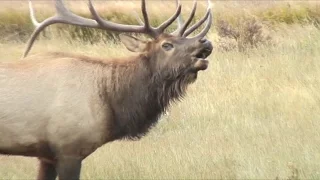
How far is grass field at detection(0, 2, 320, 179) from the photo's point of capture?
7262 mm

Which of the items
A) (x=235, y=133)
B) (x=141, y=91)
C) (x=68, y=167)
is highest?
(x=141, y=91)

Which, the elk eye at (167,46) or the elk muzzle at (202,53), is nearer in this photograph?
the elk muzzle at (202,53)

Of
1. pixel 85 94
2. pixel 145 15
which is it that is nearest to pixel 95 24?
pixel 145 15

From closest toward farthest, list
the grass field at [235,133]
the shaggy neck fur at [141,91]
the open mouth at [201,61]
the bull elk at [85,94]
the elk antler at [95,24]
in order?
1. the bull elk at [85,94]
2. the open mouth at [201,61]
3. the shaggy neck fur at [141,91]
4. the elk antler at [95,24]
5. the grass field at [235,133]

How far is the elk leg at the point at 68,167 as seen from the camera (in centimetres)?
606

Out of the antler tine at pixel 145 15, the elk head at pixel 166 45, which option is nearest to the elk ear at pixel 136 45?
the elk head at pixel 166 45

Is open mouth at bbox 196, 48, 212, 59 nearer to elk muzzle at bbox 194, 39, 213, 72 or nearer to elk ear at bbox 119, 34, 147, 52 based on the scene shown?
elk muzzle at bbox 194, 39, 213, 72

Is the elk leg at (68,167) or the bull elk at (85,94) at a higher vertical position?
the bull elk at (85,94)

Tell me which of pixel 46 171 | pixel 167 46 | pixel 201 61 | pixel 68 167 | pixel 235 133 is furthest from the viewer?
pixel 235 133

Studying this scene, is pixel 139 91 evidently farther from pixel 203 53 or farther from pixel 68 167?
pixel 68 167

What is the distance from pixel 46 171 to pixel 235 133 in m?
2.45

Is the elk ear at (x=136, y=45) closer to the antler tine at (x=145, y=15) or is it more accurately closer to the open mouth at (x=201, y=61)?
the antler tine at (x=145, y=15)

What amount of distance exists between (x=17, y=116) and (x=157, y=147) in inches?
92.5

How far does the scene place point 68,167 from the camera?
6.09 m
